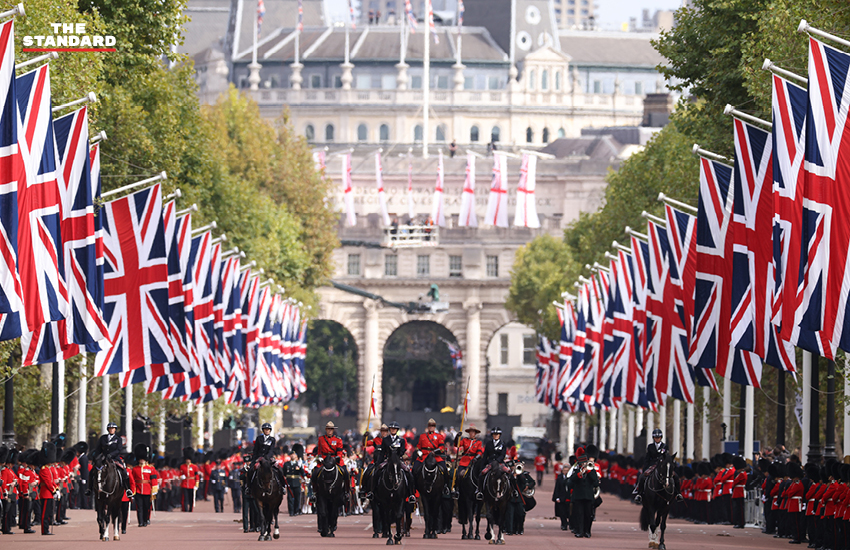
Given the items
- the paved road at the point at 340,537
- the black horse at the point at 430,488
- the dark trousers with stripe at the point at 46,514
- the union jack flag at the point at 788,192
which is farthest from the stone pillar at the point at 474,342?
the union jack flag at the point at 788,192

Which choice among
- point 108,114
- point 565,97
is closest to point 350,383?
point 565,97

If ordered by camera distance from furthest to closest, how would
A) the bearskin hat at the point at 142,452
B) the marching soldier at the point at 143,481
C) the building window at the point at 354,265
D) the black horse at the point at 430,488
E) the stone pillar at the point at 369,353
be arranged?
1. the building window at the point at 354,265
2. the stone pillar at the point at 369,353
3. the marching soldier at the point at 143,481
4. the bearskin hat at the point at 142,452
5. the black horse at the point at 430,488

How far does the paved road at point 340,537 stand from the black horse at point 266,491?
522mm

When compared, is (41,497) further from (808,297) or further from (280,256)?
(280,256)

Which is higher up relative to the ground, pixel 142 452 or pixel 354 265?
pixel 354 265

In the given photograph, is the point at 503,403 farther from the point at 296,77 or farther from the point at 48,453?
the point at 48,453

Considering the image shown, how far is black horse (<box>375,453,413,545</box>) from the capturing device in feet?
110

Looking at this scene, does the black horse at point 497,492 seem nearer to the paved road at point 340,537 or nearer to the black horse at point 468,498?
the paved road at point 340,537

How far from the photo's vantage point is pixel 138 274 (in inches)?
1560

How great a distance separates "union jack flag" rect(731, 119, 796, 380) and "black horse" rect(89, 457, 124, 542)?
39.0 ft

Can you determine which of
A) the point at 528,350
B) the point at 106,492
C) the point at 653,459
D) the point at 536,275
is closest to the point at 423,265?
the point at 536,275

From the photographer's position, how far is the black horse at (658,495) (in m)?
32.8

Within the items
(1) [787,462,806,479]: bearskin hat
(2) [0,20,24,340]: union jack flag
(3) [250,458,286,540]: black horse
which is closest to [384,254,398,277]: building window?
(1) [787,462,806,479]: bearskin hat

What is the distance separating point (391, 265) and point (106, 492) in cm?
10521
